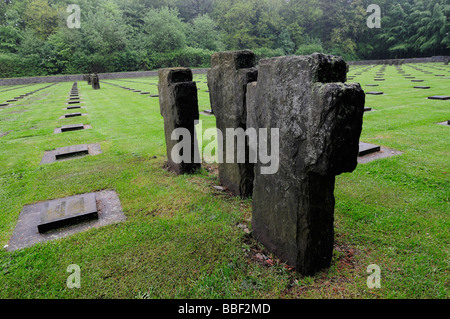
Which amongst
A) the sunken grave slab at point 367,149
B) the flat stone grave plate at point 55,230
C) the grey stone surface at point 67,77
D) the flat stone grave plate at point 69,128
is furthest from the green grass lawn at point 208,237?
the grey stone surface at point 67,77

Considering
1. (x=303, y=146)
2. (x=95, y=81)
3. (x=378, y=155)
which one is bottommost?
(x=378, y=155)

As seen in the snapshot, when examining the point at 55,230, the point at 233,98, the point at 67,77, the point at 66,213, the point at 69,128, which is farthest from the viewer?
the point at 67,77

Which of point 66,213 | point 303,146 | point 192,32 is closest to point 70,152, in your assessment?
point 66,213

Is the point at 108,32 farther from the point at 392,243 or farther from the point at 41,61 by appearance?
the point at 392,243

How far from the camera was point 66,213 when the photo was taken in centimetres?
367

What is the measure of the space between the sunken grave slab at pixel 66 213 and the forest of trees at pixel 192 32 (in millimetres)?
40306

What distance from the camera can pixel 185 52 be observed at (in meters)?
43.5

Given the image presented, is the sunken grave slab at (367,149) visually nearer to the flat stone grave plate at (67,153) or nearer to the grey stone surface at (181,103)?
the grey stone surface at (181,103)

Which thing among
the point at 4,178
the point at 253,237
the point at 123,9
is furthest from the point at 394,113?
the point at 123,9

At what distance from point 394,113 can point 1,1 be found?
54.2m

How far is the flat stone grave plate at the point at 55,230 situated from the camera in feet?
10.9

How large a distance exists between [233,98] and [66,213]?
266 centimetres

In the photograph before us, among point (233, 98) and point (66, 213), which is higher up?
point (233, 98)

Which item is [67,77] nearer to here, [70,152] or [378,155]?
[70,152]
